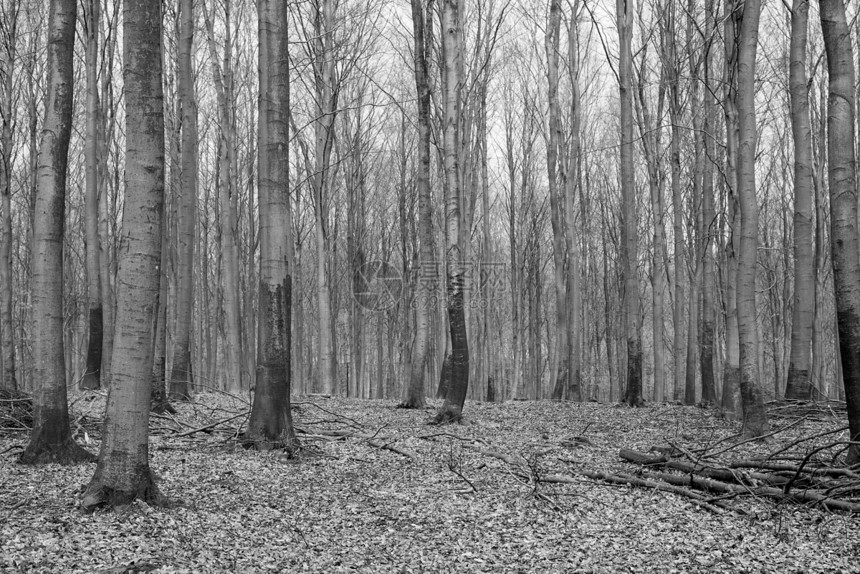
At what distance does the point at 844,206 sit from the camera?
5.30m

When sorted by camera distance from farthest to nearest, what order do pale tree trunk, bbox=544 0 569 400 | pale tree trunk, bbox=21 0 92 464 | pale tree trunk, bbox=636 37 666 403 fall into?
1. pale tree trunk, bbox=544 0 569 400
2. pale tree trunk, bbox=636 37 666 403
3. pale tree trunk, bbox=21 0 92 464

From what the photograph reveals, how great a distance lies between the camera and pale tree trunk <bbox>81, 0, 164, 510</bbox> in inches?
159

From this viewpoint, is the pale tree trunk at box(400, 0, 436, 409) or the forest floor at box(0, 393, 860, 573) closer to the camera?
the forest floor at box(0, 393, 860, 573)

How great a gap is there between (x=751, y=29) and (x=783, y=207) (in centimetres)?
1616

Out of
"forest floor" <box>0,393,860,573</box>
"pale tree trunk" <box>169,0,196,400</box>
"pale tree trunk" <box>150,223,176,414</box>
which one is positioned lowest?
"forest floor" <box>0,393,860,573</box>

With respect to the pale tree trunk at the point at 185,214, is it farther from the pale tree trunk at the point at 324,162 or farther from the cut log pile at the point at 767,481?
the cut log pile at the point at 767,481

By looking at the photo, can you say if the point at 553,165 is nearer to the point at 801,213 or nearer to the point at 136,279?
the point at 801,213

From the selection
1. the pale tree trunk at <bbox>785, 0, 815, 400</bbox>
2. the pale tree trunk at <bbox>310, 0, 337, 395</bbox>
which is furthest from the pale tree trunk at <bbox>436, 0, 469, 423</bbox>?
the pale tree trunk at <bbox>310, 0, 337, 395</bbox>

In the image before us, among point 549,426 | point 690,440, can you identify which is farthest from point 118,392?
point 549,426

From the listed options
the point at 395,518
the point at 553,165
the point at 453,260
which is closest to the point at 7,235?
the point at 453,260

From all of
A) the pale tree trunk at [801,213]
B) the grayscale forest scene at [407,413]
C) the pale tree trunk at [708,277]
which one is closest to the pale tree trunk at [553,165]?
the grayscale forest scene at [407,413]

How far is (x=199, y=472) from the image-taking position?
564 cm

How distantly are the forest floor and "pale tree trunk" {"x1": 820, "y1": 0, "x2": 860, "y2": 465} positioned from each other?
2.06ft

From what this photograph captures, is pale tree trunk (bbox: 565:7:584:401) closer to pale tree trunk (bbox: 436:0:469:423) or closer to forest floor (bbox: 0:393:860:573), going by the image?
pale tree trunk (bbox: 436:0:469:423)
